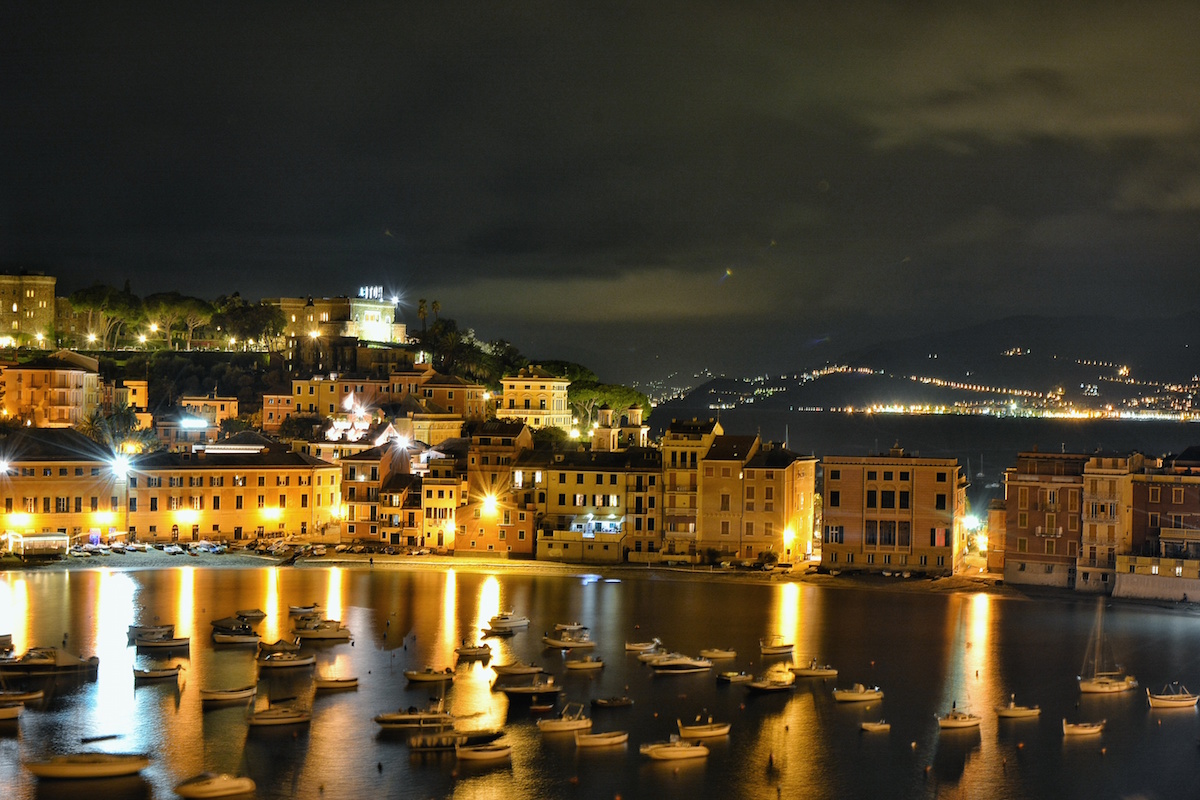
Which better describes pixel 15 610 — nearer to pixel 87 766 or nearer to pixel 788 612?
pixel 87 766

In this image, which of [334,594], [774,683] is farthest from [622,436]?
[774,683]

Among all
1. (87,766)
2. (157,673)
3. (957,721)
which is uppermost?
(157,673)

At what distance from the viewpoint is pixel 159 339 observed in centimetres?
8088

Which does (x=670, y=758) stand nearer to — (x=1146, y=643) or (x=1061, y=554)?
(x=1146, y=643)

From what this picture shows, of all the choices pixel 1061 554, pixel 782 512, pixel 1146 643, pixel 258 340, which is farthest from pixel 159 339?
pixel 1146 643

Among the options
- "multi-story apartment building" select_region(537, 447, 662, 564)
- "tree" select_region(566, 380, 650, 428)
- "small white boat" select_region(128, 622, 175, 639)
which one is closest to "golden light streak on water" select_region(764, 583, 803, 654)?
"multi-story apartment building" select_region(537, 447, 662, 564)

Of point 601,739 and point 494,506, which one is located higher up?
point 494,506

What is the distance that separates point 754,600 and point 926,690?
1027cm

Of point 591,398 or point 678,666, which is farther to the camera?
point 591,398

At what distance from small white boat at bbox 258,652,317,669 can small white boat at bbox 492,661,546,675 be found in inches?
171

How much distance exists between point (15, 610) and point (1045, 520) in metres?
29.6

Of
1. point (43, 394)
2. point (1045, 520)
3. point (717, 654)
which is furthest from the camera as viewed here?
point (43, 394)

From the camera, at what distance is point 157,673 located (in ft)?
93.6

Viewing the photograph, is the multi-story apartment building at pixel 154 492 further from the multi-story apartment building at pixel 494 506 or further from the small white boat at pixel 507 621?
Answer: the small white boat at pixel 507 621
